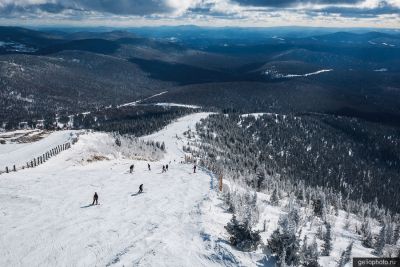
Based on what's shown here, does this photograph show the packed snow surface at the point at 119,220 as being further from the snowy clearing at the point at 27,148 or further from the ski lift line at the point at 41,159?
the snowy clearing at the point at 27,148

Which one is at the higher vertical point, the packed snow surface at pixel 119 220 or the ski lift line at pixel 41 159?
the packed snow surface at pixel 119 220

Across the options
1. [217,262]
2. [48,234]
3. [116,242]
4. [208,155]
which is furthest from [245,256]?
[208,155]

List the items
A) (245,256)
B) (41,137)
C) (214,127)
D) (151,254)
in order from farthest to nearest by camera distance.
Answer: (214,127)
(41,137)
(245,256)
(151,254)

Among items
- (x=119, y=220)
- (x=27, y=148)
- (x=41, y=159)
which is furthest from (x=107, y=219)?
(x=27, y=148)

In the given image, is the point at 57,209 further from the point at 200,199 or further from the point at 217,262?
the point at 217,262

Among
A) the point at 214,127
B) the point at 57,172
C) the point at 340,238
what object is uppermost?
the point at 57,172

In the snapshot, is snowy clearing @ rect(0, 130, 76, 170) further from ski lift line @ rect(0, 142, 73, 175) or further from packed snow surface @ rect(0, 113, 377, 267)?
packed snow surface @ rect(0, 113, 377, 267)

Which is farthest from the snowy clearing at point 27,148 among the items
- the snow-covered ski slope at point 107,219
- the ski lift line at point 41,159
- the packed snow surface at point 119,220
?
the snow-covered ski slope at point 107,219

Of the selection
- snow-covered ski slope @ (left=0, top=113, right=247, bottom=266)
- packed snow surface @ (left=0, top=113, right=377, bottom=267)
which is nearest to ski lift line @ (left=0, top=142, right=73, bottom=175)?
packed snow surface @ (left=0, top=113, right=377, bottom=267)

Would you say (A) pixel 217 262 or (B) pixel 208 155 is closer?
(A) pixel 217 262
